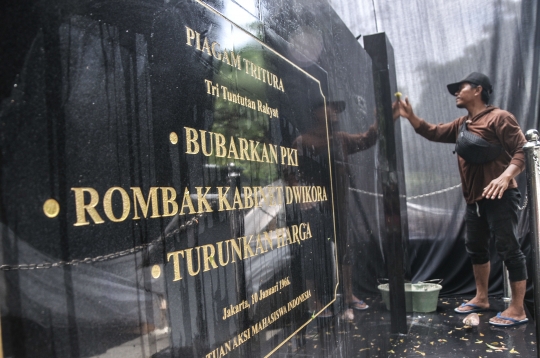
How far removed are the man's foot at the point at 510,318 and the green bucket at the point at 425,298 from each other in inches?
18.8

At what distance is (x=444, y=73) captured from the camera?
4.09 meters

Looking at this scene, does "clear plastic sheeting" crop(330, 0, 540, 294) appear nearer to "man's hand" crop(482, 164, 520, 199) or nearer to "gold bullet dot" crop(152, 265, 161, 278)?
"man's hand" crop(482, 164, 520, 199)

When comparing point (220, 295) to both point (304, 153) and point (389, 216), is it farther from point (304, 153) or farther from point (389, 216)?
point (389, 216)

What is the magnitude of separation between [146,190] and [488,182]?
2.84m

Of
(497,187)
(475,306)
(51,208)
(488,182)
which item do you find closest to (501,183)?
(497,187)

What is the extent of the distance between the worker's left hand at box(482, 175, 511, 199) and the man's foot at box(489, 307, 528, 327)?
0.79m

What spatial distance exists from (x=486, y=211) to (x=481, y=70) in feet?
4.83

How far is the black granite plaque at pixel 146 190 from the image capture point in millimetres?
748

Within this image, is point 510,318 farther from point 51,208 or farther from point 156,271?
point 51,208

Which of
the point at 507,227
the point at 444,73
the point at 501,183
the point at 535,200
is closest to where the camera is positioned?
the point at 535,200

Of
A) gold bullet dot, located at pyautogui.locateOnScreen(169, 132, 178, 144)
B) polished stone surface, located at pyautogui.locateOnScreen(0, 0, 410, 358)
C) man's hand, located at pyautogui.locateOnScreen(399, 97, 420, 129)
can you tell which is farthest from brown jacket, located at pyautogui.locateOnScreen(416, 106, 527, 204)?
gold bullet dot, located at pyautogui.locateOnScreen(169, 132, 178, 144)

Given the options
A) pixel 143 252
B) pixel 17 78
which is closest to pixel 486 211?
pixel 143 252

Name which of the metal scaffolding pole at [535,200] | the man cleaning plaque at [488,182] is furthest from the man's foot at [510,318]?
the metal scaffolding pole at [535,200]

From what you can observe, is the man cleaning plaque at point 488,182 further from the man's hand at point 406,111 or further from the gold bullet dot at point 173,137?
the gold bullet dot at point 173,137
